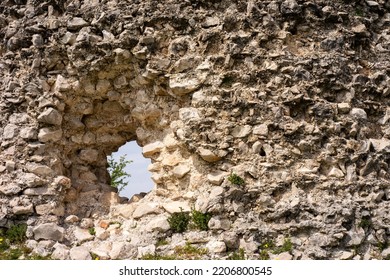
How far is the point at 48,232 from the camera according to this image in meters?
6.34

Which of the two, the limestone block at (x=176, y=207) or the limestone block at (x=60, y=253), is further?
the limestone block at (x=176, y=207)

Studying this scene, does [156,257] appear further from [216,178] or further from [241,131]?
[241,131]

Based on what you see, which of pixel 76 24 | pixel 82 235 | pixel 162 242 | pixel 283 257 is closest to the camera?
pixel 283 257

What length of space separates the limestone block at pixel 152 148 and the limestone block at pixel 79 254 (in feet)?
5.71

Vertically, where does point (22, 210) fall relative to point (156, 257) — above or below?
above

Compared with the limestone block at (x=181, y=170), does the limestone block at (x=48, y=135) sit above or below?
above

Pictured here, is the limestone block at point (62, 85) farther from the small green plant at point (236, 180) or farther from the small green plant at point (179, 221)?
the small green plant at point (236, 180)

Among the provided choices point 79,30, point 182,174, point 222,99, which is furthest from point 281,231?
point 79,30

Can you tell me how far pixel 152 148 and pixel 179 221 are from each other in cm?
132

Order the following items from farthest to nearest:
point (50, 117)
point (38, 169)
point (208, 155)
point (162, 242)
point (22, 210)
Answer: point (50, 117), point (38, 169), point (22, 210), point (208, 155), point (162, 242)

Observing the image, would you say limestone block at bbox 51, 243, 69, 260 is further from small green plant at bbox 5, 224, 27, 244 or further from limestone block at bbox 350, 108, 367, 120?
limestone block at bbox 350, 108, 367, 120

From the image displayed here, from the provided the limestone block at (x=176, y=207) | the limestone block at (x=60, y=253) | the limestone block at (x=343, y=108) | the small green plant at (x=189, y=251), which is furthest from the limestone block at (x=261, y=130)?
the limestone block at (x=60, y=253)

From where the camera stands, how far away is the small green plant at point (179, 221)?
6.15 m

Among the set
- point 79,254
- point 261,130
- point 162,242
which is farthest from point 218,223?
point 79,254
